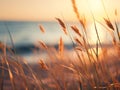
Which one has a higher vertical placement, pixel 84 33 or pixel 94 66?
pixel 84 33

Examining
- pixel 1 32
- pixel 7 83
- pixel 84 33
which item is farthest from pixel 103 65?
pixel 1 32

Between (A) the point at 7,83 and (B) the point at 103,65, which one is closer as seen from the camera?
(B) the point at 103,65

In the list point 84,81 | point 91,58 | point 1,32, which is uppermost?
point 91,58

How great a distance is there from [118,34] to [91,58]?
0.20 metres

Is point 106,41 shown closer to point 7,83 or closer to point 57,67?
point 57,67

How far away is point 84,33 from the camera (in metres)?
2.00

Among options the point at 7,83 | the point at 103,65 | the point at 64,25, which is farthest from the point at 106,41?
the point at 7,83

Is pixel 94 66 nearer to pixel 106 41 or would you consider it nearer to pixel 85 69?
pixel 85 69

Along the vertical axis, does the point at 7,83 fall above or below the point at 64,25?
below

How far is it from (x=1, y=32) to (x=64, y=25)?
845 inches

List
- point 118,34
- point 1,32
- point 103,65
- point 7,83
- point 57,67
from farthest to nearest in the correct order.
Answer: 1. point 1,32
2. point 7,83
3. point 57,67
4. point 103,65
5. point 118,34

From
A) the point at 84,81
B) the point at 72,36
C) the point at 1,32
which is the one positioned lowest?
the point at 1,32

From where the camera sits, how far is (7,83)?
586cm

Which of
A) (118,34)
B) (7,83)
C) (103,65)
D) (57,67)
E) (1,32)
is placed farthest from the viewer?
(1,32)
